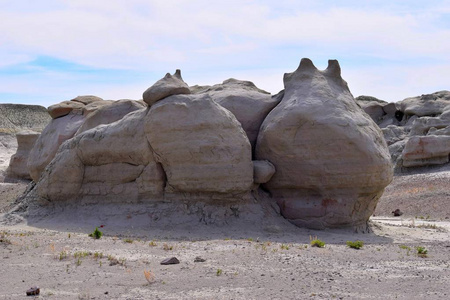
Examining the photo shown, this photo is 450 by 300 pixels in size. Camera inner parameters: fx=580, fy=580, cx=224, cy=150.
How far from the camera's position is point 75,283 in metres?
7.54

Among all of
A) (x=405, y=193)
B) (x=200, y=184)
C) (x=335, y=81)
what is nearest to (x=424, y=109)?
(x=405, y=193)

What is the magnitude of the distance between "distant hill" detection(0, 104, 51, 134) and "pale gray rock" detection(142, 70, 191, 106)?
5217 cm

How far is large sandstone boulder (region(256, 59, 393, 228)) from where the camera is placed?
12625 mm

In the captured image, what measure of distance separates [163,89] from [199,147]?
5.86 feet

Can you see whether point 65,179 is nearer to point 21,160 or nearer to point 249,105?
point 249,105

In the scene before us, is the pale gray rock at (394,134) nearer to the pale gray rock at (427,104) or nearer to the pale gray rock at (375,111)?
the pale gray rock at (427,104)

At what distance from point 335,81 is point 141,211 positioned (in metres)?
5.77

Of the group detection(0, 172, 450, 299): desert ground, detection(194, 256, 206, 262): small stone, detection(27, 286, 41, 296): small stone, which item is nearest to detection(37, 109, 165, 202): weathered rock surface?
detection(0, 172, 450, 299): desert ground

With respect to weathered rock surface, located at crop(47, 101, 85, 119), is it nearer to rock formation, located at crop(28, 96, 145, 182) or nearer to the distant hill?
rock formation, located at crop(28, 96, 145, 182)

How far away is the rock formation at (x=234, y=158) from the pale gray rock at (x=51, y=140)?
4809 mm

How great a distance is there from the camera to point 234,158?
1231 centimetres

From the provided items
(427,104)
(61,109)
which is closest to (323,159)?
(61,109)

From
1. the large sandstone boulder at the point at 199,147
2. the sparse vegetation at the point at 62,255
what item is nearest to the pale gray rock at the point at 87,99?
the large sandstone boulder at the point at 199,147

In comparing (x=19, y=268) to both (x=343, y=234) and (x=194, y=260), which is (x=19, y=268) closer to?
(x=194, y=260)
